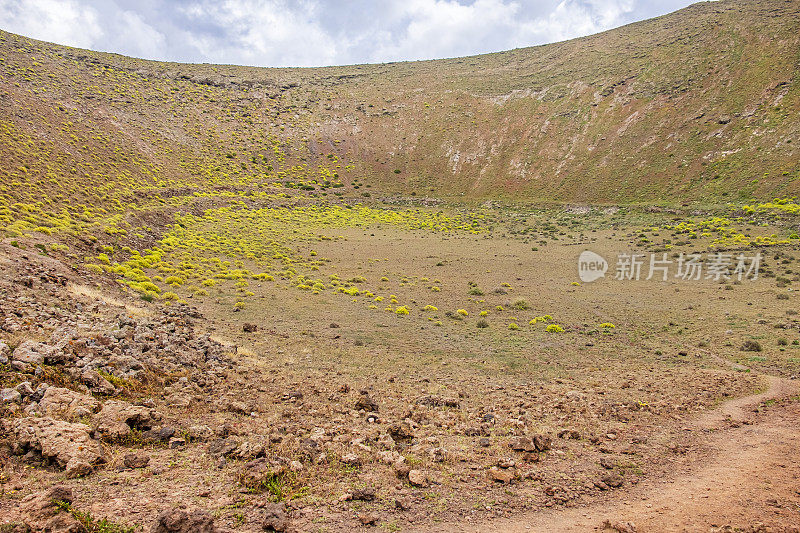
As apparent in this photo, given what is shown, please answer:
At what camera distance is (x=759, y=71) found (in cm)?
6303

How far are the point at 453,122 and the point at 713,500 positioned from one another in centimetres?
9198

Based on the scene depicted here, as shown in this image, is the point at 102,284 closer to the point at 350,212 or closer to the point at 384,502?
the point at 384,502

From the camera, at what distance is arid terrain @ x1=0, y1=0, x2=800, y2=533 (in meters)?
6.47

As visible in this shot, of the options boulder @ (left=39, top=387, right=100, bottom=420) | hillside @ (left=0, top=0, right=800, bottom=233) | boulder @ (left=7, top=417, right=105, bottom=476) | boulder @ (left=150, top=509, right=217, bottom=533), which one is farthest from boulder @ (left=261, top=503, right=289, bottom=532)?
hillside @ (left=0, top=0, right=800, bottom=233)

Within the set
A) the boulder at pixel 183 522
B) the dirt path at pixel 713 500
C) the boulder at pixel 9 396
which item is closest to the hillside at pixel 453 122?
the boulder at pixel 9 396

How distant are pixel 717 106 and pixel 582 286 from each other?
59412 millimetres

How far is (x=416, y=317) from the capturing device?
23500mm

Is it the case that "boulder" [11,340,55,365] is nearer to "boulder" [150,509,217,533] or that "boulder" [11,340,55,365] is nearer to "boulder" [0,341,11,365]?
"boulder" [0,341,11,365]

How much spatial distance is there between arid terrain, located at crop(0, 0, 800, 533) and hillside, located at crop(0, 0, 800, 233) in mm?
643

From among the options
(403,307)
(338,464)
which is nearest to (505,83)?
(403,307)

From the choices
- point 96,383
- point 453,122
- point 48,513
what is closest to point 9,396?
point 96,383

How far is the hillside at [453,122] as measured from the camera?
168 feet

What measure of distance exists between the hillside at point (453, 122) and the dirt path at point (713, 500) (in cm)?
4077

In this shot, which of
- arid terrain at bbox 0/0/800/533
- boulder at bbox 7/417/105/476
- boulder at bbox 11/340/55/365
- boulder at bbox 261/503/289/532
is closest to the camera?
boulder at bbox 261/503/289/532
